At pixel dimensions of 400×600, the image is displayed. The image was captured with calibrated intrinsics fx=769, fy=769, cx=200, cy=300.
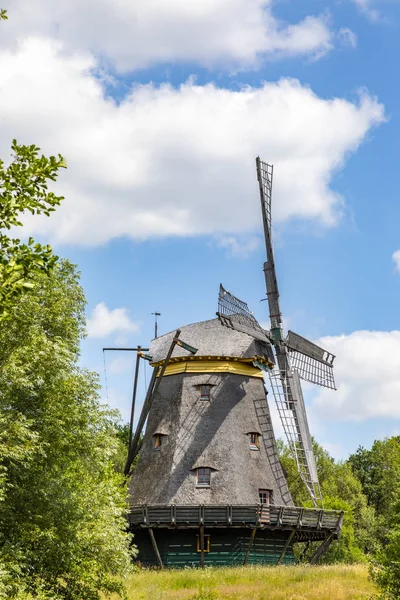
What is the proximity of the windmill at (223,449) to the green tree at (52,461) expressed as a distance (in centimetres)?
1253

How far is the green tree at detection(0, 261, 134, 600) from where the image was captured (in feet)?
59.9

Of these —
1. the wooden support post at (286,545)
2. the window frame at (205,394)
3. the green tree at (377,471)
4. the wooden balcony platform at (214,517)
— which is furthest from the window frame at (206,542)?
the green tree at (377,471)

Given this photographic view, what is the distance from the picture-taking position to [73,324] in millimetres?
21516

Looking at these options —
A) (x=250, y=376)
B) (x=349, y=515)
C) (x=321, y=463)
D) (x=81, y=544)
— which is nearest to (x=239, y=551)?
(x=250, y=376)

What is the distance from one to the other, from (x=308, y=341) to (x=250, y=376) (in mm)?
3645

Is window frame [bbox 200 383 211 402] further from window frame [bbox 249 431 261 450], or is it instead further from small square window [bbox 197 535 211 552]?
small square window [bbox 197 535 211 552]

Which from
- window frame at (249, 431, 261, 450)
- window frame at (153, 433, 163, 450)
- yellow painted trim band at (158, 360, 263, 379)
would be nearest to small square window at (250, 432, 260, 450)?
window frame at (249, 431, 261, 450)

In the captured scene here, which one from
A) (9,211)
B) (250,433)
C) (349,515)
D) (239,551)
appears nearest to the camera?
(9,211)

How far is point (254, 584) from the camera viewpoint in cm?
2784

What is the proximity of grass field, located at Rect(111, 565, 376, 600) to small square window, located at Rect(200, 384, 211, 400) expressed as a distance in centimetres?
804

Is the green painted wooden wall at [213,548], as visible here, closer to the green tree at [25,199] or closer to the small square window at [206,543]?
the small square window at [206,543]

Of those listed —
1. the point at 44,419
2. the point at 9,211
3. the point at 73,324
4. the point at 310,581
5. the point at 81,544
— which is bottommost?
the point at 310,581

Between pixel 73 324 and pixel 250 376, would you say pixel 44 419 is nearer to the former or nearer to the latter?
pixel 73 324

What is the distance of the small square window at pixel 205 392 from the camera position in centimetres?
3581
